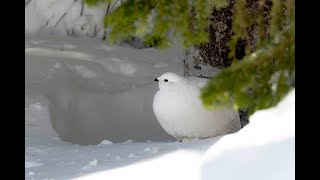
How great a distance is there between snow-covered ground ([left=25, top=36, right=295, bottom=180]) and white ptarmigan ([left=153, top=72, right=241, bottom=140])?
0.15 meters

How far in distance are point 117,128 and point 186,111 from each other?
5.43 feet

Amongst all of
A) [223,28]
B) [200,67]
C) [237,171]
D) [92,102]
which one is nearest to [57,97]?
[92,102]

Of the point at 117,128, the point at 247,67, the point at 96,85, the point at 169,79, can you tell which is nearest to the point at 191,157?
the point at 169,79

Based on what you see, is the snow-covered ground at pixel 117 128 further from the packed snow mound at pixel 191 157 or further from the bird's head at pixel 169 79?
the bird's head at pixel 169 79

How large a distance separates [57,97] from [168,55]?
1510 millimetres


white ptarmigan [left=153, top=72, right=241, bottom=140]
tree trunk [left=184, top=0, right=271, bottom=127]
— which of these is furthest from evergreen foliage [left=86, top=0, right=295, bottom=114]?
tree trunk [left=184, top=0, right=271, bottom=127]

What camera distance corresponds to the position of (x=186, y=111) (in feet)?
9.55

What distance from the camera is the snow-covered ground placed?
4.70ft

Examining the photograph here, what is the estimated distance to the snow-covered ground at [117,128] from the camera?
1.43 meters

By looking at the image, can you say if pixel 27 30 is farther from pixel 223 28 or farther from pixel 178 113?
pixel 178 113

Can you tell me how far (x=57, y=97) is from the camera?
4.40 metres

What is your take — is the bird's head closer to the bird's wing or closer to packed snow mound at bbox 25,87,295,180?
the bird's wing

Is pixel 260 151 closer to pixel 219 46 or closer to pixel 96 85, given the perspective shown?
pixel 219 46
